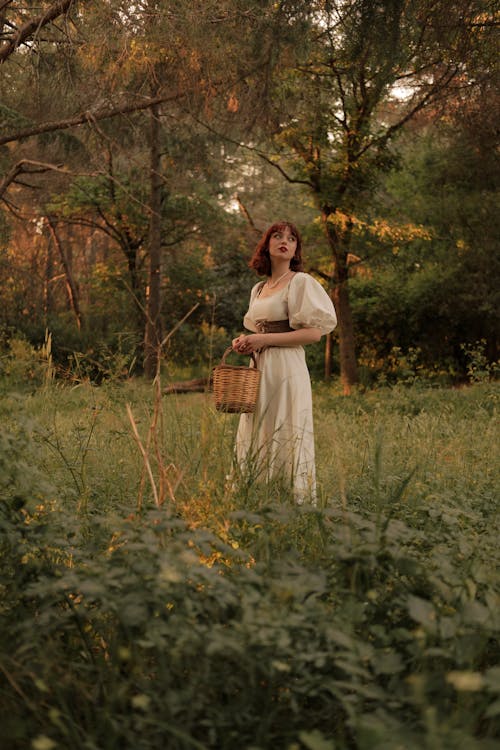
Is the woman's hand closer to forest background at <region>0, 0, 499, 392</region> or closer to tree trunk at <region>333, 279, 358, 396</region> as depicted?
forest background at <region>0, 0, 499, 392</region>

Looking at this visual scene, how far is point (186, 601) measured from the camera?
1890mm

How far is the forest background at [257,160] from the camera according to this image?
22.7ft

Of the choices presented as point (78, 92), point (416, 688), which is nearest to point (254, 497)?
point (416, 688)

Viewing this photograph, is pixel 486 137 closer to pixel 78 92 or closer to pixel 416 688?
pixel 78 92

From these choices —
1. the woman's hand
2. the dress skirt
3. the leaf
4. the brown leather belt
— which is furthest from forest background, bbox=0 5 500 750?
the brown leather belt

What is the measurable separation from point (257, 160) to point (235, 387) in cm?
1788

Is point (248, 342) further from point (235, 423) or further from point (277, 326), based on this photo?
point (235, 423)

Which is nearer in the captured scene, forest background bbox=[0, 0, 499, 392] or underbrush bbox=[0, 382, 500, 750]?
underbrush bbox=[0, 382, 500, 750]

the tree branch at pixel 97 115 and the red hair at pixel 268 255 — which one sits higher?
the tree branch at pixel 97 115

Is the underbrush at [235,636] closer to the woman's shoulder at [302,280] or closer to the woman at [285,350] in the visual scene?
the woman at [285,350]

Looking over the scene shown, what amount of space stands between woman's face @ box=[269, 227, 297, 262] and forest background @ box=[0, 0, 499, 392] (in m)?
0.98

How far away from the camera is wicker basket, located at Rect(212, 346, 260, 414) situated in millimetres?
3945

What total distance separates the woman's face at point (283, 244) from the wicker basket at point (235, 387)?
0.91 meters

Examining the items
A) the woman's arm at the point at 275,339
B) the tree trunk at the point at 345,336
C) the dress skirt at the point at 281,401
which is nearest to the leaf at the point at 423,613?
the dress skirt at the point at 281,401
